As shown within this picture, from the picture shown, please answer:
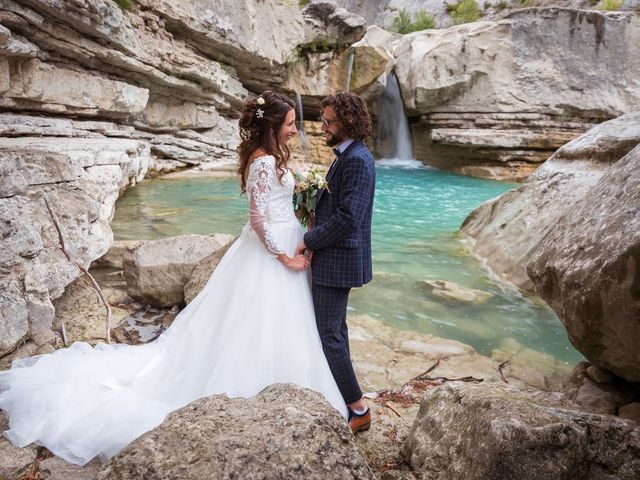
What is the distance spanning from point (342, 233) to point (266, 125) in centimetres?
80

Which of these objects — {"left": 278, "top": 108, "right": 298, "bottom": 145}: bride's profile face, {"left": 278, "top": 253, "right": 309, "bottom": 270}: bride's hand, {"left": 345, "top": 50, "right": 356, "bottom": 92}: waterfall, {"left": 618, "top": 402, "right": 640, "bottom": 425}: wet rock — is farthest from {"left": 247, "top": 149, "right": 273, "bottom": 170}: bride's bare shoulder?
{"left": 345, "top": 50, "right": 356, "bottom": 92}: waterfall

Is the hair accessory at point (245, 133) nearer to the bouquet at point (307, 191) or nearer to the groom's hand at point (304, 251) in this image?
the bouquet at point (307, 191)

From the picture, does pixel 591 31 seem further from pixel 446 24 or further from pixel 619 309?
pixel 619 309

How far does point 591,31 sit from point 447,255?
16.3m

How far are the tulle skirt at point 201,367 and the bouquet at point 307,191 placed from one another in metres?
0.13

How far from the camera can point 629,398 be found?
8.67 feet

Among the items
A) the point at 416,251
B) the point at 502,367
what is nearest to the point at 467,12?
the point at 416,251

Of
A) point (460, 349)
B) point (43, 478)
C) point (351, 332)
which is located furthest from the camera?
point (351, 332)

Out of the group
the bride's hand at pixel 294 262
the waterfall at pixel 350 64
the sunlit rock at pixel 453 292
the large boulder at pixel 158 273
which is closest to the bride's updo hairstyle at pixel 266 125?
the bride's hand at pixel 294 262

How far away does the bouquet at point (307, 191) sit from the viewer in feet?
8.94

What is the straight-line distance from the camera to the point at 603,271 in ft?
7.07

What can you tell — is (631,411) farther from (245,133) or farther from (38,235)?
(38,235)

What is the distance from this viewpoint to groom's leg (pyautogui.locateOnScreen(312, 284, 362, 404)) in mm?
2619

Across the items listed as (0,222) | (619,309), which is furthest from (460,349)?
(0,222)
